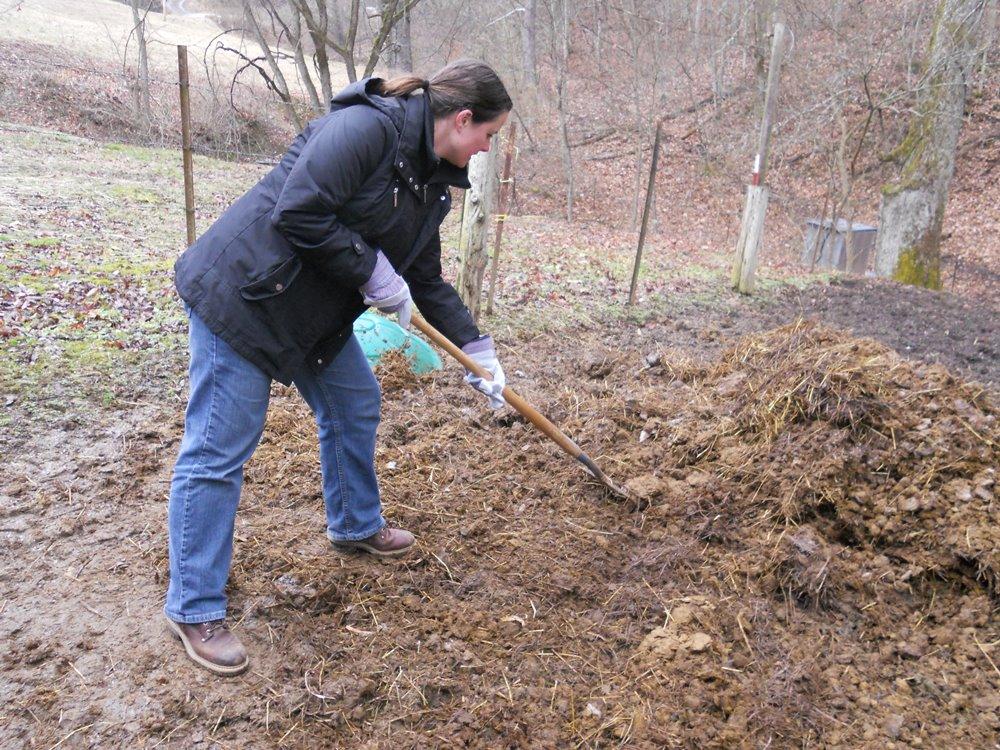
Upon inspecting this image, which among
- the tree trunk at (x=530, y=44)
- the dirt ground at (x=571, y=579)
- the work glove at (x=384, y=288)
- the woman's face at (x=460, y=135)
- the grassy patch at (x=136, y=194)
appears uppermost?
the tree trunk at (x=530, y=44)

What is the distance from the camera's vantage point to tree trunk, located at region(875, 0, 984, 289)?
33.3ft

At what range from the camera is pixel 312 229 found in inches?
83.5

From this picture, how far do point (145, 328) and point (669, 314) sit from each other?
14.8 ft

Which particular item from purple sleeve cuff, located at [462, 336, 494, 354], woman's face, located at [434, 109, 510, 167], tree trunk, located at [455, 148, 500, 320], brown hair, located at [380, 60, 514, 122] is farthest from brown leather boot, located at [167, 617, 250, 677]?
tree trunk, located at [455, 148, 500, 320]

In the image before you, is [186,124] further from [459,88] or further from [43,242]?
[459,88]

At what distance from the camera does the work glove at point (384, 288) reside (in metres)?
2.34

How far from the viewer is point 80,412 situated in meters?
3.97

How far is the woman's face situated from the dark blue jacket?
44mm

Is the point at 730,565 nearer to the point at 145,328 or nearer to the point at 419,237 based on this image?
the point at 419,237

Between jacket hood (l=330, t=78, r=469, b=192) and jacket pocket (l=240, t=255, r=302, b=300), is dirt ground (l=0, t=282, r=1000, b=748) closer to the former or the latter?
jacket pocket (l=240, t=255, r=302, b=300)

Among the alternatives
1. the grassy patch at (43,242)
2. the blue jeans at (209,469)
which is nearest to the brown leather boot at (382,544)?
the blue jeans at (209,469)

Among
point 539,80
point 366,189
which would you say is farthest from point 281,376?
point 539,80

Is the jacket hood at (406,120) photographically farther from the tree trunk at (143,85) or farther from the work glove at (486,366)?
the tree trunk at (143,85)

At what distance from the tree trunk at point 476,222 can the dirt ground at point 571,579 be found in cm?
147
